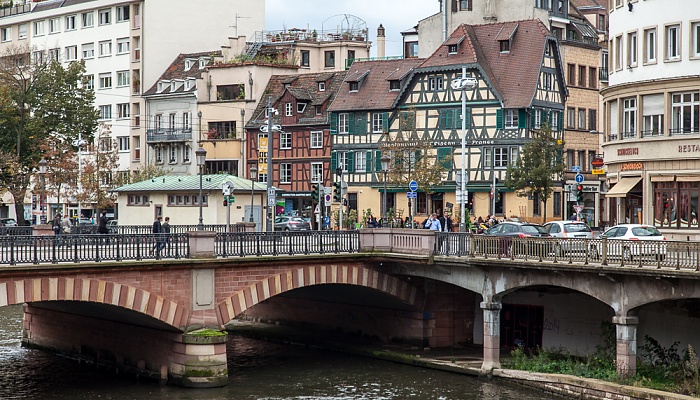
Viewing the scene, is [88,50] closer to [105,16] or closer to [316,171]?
[105,16]

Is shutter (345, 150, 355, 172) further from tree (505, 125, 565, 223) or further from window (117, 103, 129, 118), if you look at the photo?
window (117, 103, 129, 118)

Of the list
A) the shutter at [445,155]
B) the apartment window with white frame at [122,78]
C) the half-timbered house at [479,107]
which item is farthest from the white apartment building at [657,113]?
the apartment window with white frame at [122,78]

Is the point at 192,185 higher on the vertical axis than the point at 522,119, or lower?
lower

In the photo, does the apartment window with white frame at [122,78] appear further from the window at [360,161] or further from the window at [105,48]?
the window at [360,161]

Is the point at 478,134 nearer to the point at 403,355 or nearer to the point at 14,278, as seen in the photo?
the point at 403,355

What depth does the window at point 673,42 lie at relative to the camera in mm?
47188

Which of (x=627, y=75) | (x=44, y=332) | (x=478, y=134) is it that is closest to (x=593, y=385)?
(x=627, y=75)

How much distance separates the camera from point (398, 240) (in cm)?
4609

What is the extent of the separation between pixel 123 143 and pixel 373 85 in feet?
91.7

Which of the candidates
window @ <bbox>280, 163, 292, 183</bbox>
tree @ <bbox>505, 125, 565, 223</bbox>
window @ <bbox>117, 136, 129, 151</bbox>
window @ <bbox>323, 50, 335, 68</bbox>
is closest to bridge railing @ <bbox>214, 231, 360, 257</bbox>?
tree @ <bbox>505, 125, 565, 223</bbox>

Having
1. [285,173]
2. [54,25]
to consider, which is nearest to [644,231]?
[285,173]

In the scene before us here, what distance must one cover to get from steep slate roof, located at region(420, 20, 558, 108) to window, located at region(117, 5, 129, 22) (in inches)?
1247

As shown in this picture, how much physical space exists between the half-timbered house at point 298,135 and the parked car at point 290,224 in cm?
1023

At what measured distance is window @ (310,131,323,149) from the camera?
9062 cm
